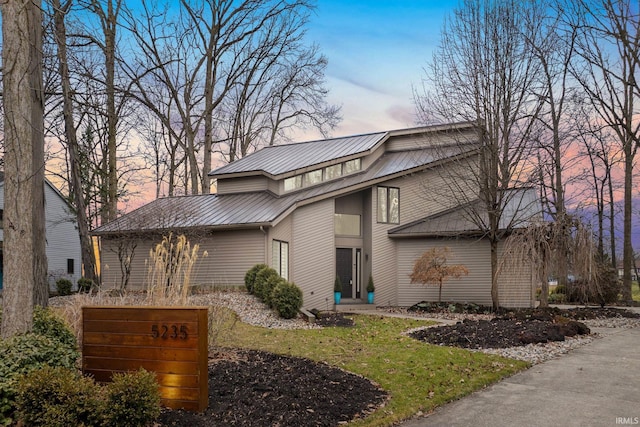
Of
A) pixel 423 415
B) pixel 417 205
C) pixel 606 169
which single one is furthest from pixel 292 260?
pixel 606 169

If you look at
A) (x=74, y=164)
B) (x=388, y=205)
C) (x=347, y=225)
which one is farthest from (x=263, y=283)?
(x=74, y=164)

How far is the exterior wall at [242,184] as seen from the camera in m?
20.7

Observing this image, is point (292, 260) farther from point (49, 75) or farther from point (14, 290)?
point (14, 290)

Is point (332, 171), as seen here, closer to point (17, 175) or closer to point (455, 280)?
point (455, 280)

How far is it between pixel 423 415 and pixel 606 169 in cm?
2714

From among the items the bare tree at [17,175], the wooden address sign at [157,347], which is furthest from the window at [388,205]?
the bare tree at [17,175]

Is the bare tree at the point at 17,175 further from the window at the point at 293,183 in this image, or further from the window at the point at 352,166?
the window at the point at 352,166

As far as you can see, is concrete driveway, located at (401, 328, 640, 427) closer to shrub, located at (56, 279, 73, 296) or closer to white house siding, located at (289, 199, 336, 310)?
white house siding, located at (289, 199, 336, 310)

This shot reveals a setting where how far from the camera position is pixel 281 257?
1848cm

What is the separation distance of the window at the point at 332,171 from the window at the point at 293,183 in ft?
3.80

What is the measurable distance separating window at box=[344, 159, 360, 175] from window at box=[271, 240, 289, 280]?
178 inches

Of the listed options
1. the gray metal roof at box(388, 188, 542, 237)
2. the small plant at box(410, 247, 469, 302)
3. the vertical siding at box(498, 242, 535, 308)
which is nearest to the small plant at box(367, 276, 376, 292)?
the small plant at box(410, 247, 469, 302)

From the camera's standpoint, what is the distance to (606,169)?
28797 millimetres

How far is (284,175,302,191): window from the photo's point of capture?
1994 centimetres
